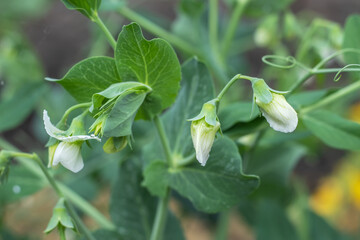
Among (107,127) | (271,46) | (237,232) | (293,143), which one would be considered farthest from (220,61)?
(237,232)

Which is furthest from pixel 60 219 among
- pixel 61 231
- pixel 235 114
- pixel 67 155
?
pixel 235 114

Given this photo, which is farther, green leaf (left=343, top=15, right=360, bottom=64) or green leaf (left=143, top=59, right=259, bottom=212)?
green leaf (left=343, top=15, right=360, bottom=64)

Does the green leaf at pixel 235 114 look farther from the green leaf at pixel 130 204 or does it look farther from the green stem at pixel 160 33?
the green stem at pixel 160 33

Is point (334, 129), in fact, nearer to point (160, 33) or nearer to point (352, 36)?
point (352, 36)

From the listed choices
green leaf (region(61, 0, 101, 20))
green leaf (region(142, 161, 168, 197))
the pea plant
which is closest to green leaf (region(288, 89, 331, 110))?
the pea plant

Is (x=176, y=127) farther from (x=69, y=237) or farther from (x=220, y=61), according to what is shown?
(x=69, y=237)

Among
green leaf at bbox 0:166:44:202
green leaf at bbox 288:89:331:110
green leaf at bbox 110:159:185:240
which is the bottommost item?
green leaf at bbox 110:159:185:240

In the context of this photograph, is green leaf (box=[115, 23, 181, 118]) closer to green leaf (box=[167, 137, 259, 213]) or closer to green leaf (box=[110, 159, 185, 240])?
green leaf (box=[167, 137, 259, 213])

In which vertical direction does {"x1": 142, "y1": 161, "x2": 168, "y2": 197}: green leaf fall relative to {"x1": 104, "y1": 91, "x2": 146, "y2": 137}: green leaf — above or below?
below
